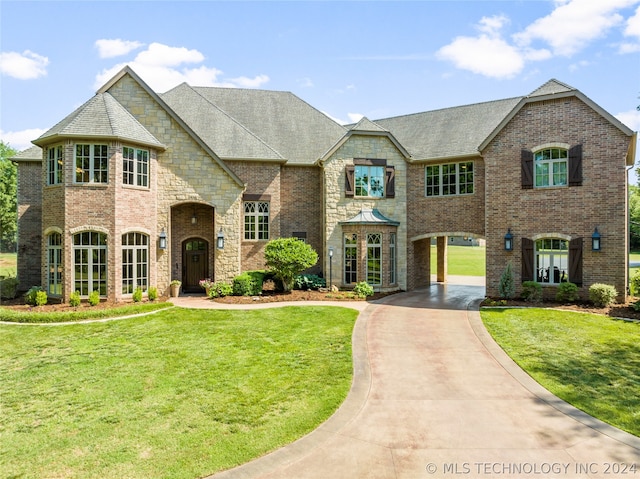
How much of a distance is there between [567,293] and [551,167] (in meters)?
5.35

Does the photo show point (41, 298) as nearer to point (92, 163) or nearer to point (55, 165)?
point (55, 165)

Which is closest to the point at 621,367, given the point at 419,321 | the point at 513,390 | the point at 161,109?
the point at 513,390

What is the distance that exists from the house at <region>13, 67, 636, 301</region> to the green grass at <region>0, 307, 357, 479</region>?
15.9 ft

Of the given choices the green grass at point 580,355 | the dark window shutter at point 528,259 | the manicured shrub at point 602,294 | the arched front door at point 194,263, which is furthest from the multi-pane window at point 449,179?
the arched front door at point 194,263

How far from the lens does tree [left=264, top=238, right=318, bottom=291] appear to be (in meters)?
17.5

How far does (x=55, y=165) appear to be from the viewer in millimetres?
15922

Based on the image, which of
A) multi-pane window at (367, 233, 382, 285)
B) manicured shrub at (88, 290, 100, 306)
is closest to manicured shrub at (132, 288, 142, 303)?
manicured shrub at (88, 290, 100, 306)

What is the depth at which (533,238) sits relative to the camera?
16.8m

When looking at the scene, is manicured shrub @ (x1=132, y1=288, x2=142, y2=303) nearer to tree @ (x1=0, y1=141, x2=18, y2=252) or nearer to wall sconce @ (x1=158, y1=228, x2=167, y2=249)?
wall sconce @ (x1=158, y1=228, x2=167, y2=249)

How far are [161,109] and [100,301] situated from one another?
8.71 metres

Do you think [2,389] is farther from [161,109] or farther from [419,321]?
[161,109]

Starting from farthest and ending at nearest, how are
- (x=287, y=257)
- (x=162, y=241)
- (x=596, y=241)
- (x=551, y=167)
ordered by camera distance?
(x=287, y=257)
(x=162, y=241)
(x=551, y=167)
(x=596, y=241)

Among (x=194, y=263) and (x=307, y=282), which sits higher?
(x=194, y=263)

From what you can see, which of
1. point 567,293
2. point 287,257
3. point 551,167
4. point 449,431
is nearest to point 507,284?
point 567,293
